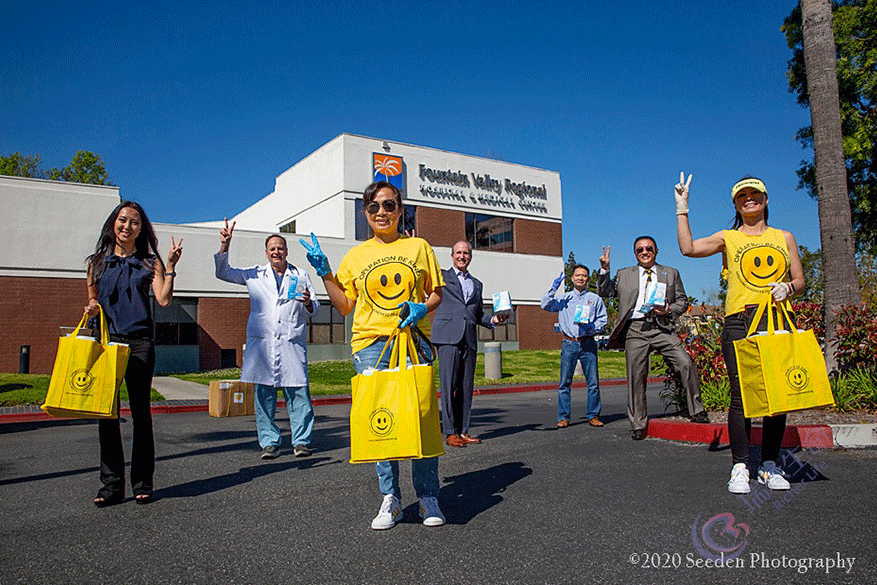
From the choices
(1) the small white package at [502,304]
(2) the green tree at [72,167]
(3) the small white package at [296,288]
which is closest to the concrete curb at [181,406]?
(3) the small white package at [296,288]

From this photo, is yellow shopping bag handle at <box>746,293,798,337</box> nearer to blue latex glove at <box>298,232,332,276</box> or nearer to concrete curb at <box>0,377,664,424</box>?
blue latex glove at <box>298,232,332,276</box>

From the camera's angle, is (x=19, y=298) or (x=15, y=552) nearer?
(x=15, y=552)

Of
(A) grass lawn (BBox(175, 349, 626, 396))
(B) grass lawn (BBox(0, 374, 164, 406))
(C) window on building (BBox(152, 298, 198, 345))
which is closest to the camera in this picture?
(B) grass lawn (BBox(0, 374, 164, 406))

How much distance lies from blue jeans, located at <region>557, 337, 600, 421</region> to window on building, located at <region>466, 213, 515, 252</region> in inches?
1063

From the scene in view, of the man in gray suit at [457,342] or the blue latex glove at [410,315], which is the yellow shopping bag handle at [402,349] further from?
the man in gray suit at [457,342]

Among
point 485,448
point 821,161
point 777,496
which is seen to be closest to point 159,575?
point 777,496

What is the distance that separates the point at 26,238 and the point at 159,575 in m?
24.5

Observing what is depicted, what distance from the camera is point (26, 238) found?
933 inches

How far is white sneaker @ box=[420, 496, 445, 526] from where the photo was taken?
12.7ft

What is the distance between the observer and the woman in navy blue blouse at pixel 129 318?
462 centimetres

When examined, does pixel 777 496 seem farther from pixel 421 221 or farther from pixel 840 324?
pixel 421 221

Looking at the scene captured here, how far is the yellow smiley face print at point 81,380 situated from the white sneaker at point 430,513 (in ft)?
7.48

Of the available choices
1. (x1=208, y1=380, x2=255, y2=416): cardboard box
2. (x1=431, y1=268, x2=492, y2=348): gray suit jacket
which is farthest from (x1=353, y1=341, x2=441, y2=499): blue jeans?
(x1=208, y1=380, x2=255, y2=416): cardboard box

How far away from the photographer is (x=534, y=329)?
36.6 meters
